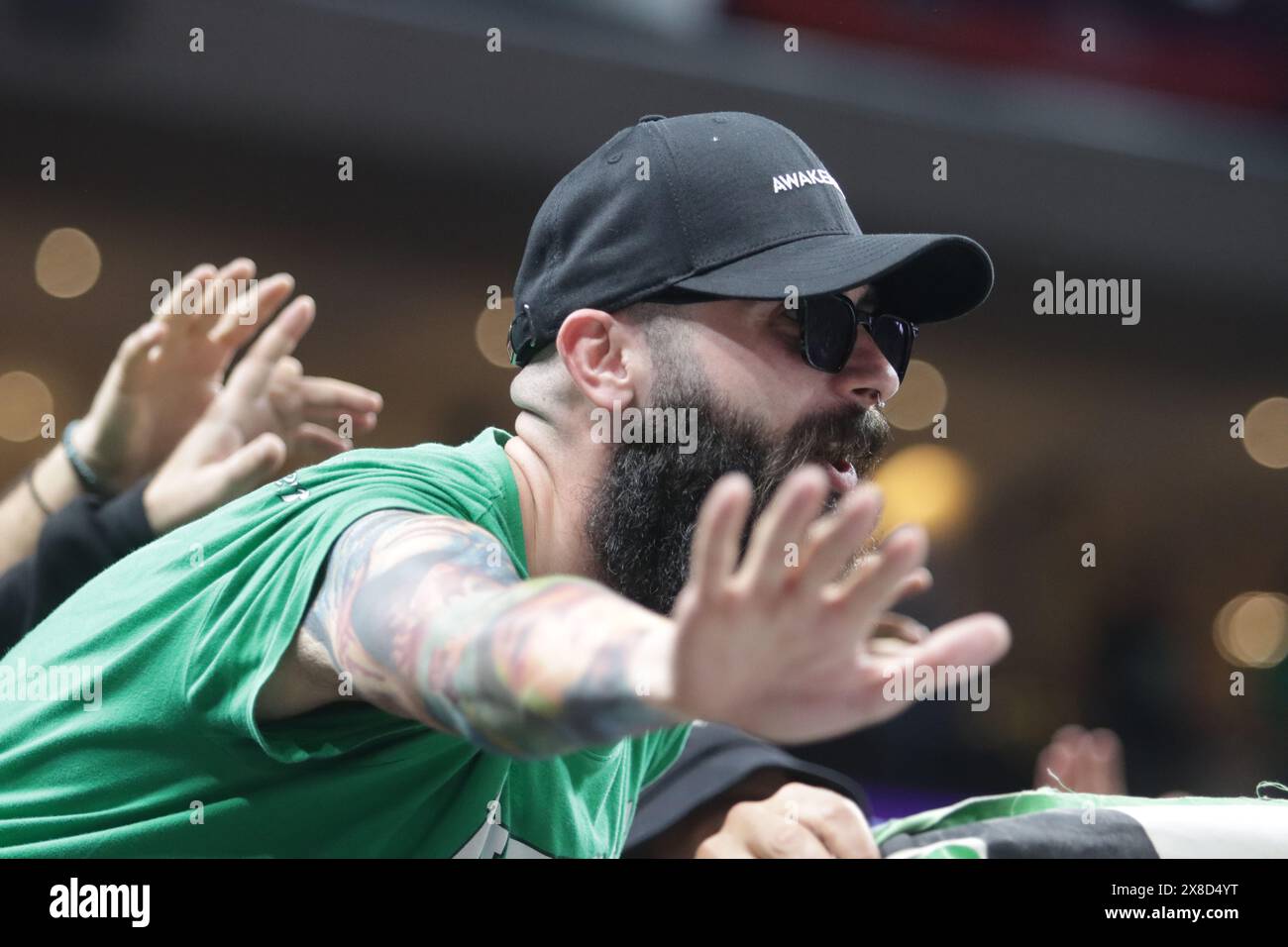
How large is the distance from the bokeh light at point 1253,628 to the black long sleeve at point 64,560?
846cm

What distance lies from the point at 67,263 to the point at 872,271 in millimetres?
6579

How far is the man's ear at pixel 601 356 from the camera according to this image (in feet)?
6.63

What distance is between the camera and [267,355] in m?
3.12

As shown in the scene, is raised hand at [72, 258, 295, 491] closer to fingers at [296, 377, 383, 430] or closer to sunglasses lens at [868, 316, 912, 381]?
fingers at [296, 377, 383, 430]

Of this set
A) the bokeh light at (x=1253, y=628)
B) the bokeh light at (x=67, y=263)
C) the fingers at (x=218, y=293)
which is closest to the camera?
the fingers at (x=218, y=293)

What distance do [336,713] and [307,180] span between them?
589cm

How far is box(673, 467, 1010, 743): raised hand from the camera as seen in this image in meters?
1.00

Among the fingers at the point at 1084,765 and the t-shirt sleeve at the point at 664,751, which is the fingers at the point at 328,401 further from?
the fingers at the point at 1084,765

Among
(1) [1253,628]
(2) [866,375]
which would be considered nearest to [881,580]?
(2) [866,375]

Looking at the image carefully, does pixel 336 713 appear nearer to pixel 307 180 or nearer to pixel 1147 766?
pixel 307 180

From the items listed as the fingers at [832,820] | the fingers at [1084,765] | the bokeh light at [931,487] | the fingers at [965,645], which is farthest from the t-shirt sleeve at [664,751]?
the bokeh light at [931,487]

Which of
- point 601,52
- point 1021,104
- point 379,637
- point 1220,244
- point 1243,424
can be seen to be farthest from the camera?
point 1243,424

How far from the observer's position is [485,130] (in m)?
6.86
